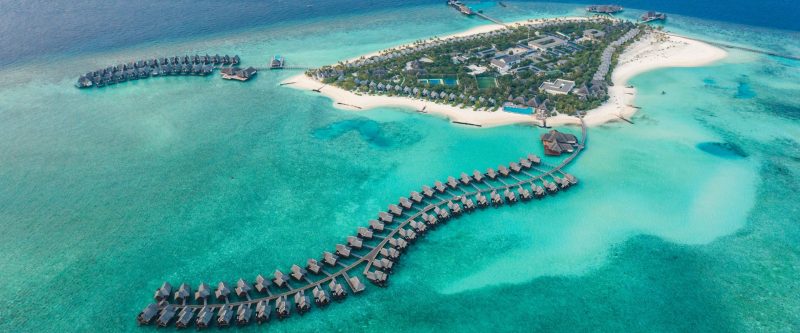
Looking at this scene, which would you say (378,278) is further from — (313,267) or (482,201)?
(482,201)

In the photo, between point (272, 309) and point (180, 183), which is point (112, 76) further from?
point (272, 309)

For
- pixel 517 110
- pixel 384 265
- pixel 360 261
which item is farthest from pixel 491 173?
pixel 360 261

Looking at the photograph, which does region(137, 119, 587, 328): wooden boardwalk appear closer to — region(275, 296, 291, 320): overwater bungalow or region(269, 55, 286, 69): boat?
region(275, 296, 291, 320): overwater bungalow

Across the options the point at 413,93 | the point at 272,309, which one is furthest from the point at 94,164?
the point at 413,93

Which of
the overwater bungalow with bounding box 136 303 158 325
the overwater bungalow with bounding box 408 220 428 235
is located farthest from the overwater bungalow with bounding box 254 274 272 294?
the overwater bungalow with bounding box 408 220 428 235

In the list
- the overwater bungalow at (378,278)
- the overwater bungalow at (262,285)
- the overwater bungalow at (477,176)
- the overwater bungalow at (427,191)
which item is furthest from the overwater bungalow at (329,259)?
the overwater bungalow at (477,176)
